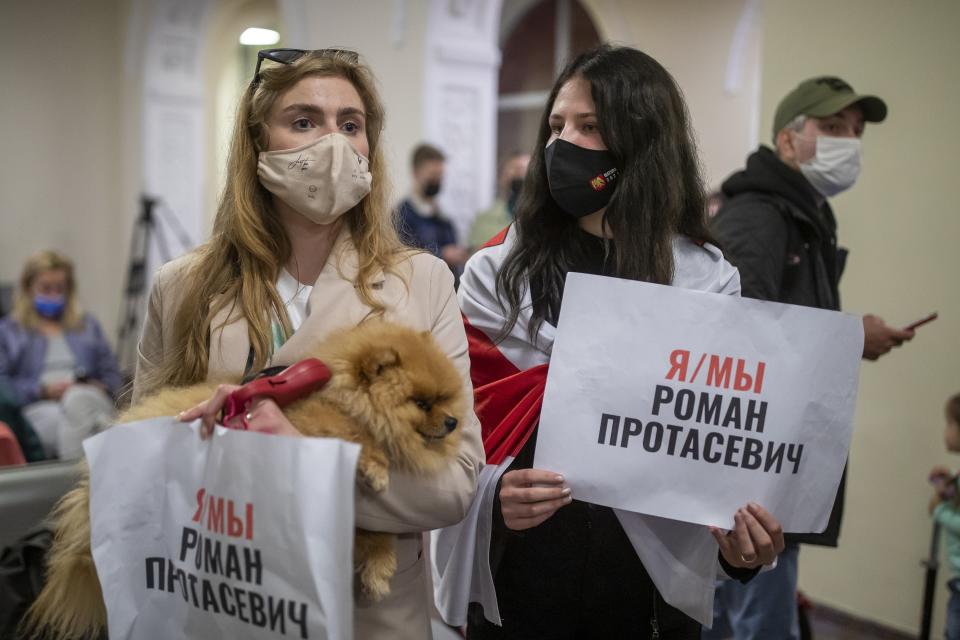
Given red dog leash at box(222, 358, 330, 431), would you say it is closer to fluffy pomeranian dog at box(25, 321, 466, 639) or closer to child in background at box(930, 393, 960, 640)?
fluffy pomeranian dog at box(25, 321, 466, 639)

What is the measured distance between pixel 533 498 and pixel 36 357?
485 centimetres

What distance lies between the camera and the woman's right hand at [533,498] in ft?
5.11

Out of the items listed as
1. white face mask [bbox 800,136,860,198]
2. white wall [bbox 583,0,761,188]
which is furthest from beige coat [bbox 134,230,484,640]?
white wall [bbox 583,0,761,188]

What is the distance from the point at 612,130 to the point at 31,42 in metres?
9.43

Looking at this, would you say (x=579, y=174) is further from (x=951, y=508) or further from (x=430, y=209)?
(x=430, y=209)

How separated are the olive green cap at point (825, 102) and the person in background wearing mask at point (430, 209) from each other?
386cm

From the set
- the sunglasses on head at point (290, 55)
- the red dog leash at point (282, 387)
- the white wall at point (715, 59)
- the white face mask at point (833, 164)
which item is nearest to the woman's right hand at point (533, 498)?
the red dog leash at point (282, 387)

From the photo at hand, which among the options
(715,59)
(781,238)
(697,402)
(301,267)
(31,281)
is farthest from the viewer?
(715,59)

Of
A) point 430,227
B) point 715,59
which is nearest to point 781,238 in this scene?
point 430,227

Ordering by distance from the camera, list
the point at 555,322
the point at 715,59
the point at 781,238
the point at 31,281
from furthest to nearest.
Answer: the point at 715,59
the point at 31,281
the point at 781,238
the point at 555,322

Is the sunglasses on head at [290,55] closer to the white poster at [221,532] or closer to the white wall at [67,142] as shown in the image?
the white poster at [221,532]

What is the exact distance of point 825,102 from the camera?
2.78m

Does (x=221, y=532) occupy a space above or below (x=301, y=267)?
below

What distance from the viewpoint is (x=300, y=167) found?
159 centimetres
